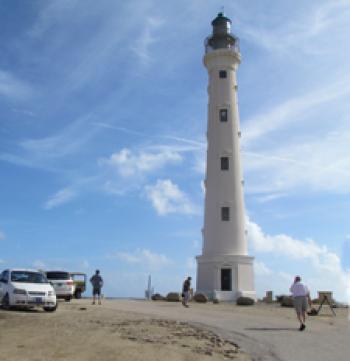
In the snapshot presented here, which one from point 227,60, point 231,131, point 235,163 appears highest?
point 227,60

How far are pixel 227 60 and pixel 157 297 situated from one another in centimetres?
1951

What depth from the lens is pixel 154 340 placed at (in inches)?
488

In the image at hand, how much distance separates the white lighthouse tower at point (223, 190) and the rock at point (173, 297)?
122 inches

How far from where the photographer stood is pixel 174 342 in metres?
12.3

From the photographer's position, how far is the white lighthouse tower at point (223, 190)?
1458 inches

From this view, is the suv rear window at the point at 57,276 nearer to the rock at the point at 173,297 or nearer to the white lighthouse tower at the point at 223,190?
the rock at the point at 173,297

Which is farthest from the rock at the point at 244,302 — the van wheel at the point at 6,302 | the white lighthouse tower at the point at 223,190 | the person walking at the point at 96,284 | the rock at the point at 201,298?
the van wheel at the point at 6,302

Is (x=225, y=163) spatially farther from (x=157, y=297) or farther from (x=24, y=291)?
(x=24, y=291)

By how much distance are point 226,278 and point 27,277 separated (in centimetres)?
1946

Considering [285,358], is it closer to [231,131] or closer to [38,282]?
[38,282]

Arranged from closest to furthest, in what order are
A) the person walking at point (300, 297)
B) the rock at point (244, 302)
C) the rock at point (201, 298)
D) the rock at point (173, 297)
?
the person walking at point (300, 297) → the rock at point (244, 302) → the rock at point (201, 298) → the rock at point (173, 297)

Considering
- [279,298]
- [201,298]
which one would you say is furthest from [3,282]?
[279,298]

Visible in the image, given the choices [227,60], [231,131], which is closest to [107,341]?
[231,131]

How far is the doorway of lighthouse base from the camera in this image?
121ft
